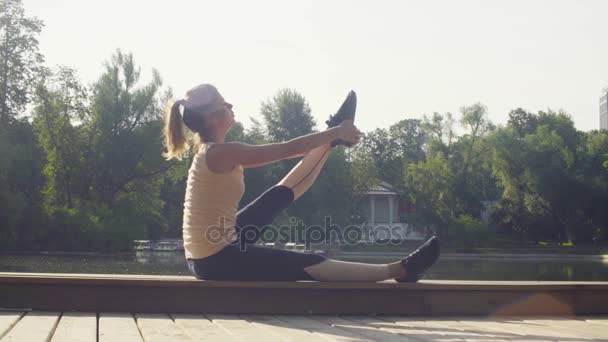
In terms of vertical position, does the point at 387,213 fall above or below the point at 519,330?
above

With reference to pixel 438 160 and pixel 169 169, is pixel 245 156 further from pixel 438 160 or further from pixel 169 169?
pixel 438 160

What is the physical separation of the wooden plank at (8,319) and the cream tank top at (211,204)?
94 centimetres

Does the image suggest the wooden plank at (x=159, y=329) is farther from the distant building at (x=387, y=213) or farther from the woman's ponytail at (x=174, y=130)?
the distant building at (x=387, y=213)

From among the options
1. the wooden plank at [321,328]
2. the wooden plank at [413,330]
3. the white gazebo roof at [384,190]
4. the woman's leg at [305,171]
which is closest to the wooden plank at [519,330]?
the wooden plank at [413,330]

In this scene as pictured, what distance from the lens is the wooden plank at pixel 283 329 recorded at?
2.83 m

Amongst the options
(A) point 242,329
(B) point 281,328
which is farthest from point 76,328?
(B) point 281,328

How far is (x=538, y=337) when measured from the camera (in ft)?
9.89

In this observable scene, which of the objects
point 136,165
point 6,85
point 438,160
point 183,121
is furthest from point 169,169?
point 183,121

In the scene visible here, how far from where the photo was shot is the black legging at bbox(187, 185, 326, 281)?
3.85m

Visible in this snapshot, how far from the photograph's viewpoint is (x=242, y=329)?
3127 mm

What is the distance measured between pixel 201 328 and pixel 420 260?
132cm

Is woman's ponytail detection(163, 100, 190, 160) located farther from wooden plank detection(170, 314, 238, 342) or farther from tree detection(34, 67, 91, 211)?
tree detection(34, 67, 91, 211)

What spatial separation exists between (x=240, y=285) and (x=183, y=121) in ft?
3.12

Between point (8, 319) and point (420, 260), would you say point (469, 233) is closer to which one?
point (420, 260)
